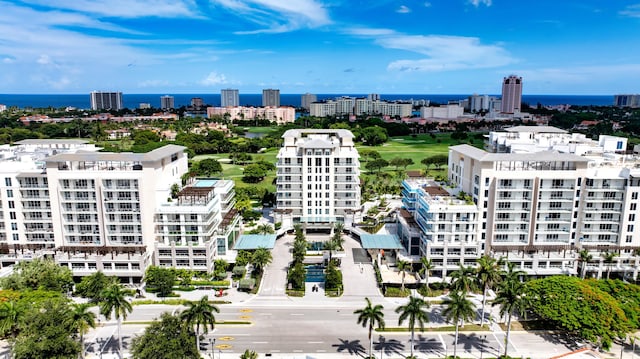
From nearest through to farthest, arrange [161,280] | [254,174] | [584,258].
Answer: [161,280]
[584,258]
[254,174]

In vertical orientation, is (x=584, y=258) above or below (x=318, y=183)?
below

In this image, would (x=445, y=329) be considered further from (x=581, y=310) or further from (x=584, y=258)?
(x=584, y=258)

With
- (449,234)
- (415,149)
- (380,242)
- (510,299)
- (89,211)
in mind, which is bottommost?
(380,242)

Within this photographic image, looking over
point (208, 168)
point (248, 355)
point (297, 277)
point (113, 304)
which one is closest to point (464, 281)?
point (297, 277)

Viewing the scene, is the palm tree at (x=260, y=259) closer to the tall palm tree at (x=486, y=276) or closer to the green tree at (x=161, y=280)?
the green tree at (x=161, y=280)

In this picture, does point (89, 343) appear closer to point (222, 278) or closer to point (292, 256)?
point (222, 278)

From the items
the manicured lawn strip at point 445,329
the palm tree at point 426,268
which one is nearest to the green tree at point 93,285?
the manicured lawn strip at point 445,329
